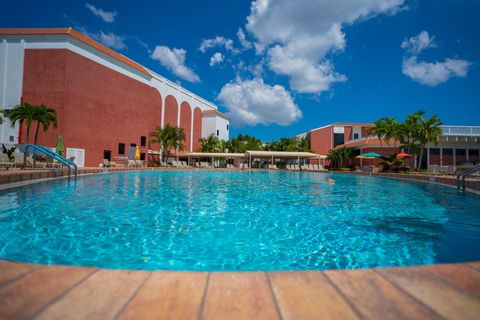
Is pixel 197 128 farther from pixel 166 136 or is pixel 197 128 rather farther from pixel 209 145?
pixel 166 136

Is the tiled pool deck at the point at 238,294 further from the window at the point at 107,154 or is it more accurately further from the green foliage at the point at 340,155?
the green foliage at the point at 340,155

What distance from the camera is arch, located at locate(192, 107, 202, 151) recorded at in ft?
138

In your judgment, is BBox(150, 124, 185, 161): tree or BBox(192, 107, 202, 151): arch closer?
BBox(150, 124, 185, 161): tree

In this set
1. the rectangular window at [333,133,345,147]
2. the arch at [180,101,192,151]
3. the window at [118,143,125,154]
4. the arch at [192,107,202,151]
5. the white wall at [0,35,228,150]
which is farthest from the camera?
the arch at [192,107,202,151]

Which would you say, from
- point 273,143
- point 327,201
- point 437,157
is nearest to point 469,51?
point 437,157

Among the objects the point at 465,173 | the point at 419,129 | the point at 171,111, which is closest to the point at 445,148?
the point at 419,129

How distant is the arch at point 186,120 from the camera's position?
38625 mm

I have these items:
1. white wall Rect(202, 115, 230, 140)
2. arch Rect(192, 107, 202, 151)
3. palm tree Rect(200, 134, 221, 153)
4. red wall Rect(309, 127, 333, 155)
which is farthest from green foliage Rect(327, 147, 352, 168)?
arch Rect(192, 107, 202, 151)

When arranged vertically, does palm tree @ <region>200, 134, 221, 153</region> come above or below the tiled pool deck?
above

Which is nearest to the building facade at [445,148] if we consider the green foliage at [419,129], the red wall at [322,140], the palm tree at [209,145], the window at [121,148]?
the green foliage at [419,129]

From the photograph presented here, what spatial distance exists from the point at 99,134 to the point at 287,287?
27476 mm

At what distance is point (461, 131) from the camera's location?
891 inches

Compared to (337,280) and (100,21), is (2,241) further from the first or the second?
(100,21)

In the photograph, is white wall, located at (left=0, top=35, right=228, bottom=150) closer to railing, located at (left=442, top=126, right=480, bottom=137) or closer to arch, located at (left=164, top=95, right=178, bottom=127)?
arch, located at (left=164, top=95, right=178, bottom=127)
